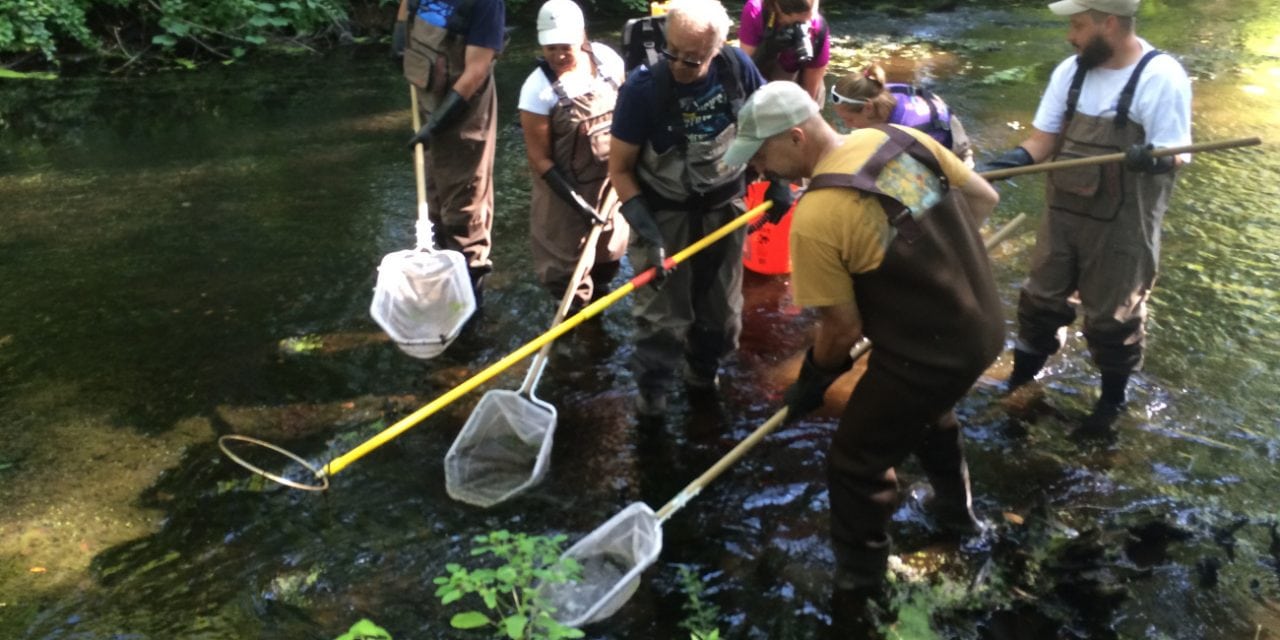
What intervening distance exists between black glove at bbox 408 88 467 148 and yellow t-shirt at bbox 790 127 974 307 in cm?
254

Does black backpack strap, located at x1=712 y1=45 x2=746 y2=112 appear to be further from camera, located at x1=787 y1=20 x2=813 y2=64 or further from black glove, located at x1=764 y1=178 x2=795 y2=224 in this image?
camera, located at x1=787 y1=20 x2=813 y2=64

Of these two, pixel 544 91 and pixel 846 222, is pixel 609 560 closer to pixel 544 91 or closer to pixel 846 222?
pixel 846 222

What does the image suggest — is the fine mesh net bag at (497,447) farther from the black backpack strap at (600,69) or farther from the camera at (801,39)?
the camera at (801,39)

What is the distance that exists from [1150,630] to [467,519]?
2.62 metres

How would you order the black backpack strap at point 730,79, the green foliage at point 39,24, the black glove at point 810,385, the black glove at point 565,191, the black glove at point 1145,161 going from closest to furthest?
the black glove at point 810,385, the black glove at point 1145,161, the black backpack strap at point 730,79, the black glove at point 565,191, the green foliage at point 39,24

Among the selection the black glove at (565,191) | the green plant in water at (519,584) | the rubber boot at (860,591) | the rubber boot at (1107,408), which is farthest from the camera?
the black glove at (565,191)

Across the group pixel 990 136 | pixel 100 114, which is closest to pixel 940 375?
pixel 990 136

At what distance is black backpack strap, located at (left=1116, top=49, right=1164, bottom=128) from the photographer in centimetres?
389

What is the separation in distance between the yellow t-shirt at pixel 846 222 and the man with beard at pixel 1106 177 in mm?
1460

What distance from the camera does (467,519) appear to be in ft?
13.3

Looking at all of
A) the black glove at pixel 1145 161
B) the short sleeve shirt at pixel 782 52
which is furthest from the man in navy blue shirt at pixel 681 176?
the black glove at pixel 1145 161

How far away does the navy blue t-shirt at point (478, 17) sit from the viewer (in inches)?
193

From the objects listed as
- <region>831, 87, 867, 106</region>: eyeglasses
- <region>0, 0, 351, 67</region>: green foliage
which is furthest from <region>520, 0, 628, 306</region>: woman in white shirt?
<region>0, 0, 351, 67</region>: green foliage

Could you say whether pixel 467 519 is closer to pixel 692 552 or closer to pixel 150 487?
pixel 692 552
